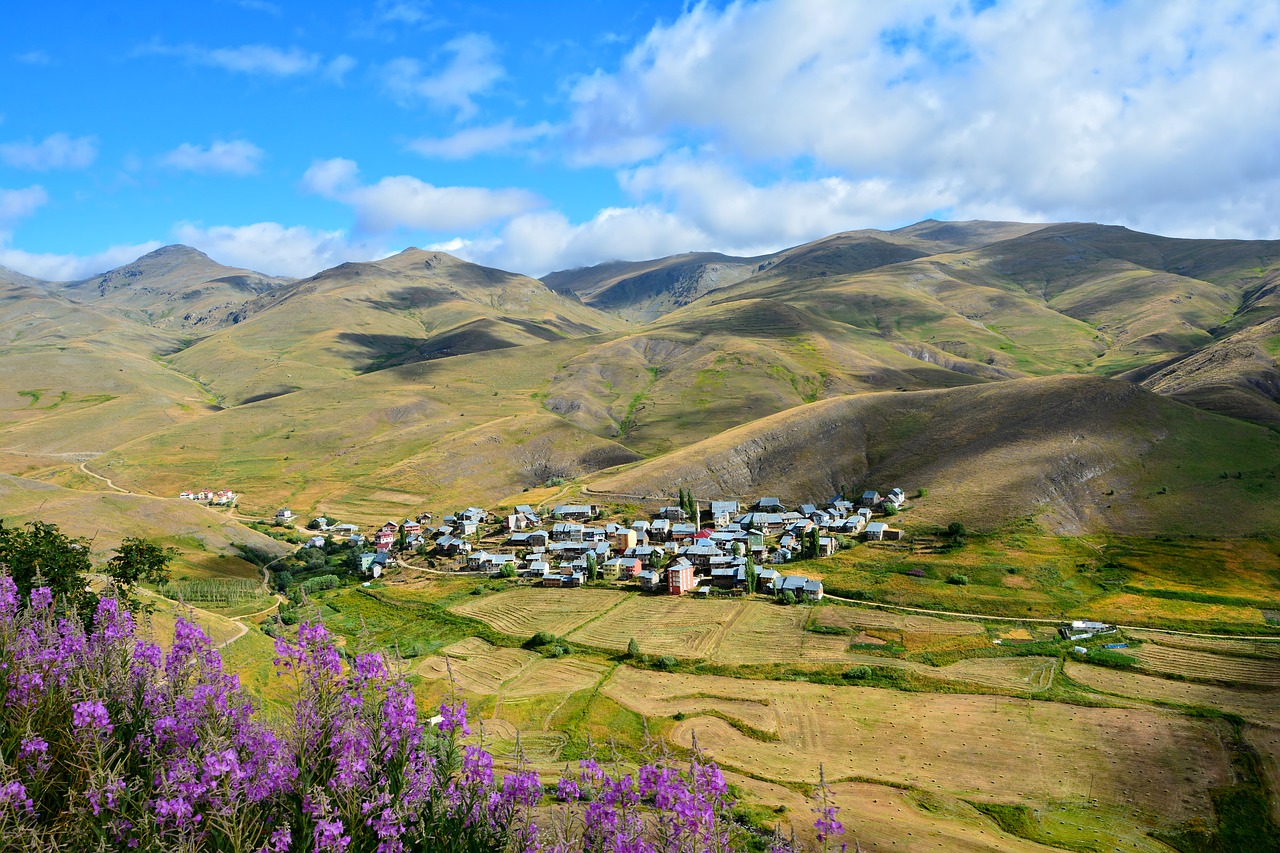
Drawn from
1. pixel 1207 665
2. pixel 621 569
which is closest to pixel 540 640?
pixel 621 569

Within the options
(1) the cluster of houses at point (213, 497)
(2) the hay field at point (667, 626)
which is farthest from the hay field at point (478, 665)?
(1) the cluster of houses at point (213, 497)

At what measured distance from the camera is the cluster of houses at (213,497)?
136375 millimetres

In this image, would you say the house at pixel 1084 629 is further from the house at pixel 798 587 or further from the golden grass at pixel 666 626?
the golden grass at pixel 666 626

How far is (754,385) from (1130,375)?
4046 inches

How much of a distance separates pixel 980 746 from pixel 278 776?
153 feet

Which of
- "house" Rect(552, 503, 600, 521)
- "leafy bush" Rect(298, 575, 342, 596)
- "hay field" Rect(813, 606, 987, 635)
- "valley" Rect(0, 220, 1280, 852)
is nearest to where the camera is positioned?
"valley" Rect(0, 220, 1280, 852)

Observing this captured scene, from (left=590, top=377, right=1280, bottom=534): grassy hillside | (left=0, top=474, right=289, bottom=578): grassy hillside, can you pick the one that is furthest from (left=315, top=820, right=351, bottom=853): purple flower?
(left=590, top=377, right=1280, bottom=534): grassy hillside

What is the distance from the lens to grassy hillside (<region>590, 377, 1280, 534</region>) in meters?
93.4

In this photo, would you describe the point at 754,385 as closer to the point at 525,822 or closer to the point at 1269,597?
the point at 1269,597

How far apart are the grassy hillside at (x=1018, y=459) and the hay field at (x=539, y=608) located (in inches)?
1735

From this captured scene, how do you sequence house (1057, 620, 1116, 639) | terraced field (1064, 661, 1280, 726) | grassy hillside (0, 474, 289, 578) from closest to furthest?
terraced field (1064, 661, 1280, 726), house (1057, 620, 1116, 639), grassy hillside (0, 474, 289, 578)

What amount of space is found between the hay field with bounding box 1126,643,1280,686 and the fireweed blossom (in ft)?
198

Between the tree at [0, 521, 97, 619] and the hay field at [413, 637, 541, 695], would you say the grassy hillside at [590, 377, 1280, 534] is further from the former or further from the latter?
the tree at [0, 521, 97, 619]

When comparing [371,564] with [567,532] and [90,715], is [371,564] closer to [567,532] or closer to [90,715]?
[567,532]
